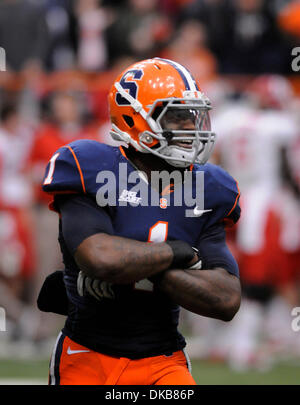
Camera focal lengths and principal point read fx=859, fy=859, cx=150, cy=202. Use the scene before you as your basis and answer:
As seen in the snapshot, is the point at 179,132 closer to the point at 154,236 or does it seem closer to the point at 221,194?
the point at 221,194

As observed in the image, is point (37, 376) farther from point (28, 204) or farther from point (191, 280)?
point (191, 280)

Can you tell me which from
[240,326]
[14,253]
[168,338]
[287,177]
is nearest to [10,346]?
[14,253]

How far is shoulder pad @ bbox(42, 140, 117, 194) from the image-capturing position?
3168 millimetres

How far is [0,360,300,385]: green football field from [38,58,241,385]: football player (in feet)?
9.26

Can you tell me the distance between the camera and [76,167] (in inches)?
126

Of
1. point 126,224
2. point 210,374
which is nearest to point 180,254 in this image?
point 126,224

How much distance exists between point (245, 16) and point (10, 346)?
5044 millimetres

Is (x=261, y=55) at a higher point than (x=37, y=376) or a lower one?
higher

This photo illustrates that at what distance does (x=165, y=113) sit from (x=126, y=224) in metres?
0.48

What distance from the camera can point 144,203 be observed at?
3.25m

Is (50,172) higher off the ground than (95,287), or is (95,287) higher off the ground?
(50,172)

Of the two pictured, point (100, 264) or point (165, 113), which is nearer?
point (100, 264)

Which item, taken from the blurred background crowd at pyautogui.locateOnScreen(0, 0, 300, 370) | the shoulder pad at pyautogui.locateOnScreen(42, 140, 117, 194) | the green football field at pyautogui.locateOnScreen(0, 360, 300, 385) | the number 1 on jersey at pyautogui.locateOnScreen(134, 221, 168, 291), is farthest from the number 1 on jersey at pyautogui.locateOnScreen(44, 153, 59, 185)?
the blurred background crowd at pyautogui.locateOnScreen(0, 0, 300, 370)

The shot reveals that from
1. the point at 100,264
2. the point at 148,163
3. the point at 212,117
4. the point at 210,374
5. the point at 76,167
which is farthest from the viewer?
the point at 212,117
